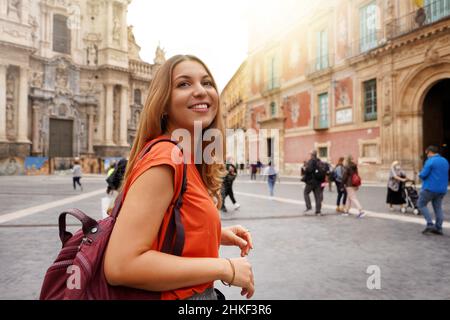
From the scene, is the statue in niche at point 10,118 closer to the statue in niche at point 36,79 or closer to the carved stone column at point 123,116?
the statue in niche at point 36,79

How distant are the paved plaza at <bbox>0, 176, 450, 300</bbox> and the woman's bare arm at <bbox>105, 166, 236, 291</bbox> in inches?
96.0

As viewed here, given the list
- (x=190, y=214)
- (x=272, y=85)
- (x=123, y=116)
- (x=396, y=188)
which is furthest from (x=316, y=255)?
(x=123, y=116)

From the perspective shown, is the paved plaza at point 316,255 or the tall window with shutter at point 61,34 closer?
the paved plaza at point 316,255

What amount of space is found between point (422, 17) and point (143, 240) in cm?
2130

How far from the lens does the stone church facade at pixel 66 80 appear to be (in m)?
26.9

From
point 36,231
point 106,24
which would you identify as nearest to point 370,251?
point 36,231

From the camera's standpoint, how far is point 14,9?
87.2ft

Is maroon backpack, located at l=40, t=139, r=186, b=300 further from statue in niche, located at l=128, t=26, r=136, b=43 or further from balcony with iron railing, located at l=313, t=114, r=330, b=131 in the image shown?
statue in niche, located at l=128, t=26, r=136, b=43

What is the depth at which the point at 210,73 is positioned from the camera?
133cm

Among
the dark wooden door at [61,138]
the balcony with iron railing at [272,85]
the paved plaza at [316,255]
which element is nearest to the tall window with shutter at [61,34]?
the dark wooden door at [61,138]

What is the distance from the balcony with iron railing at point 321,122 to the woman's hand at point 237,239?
948 inches

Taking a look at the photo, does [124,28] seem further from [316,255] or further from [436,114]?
[316,255]
